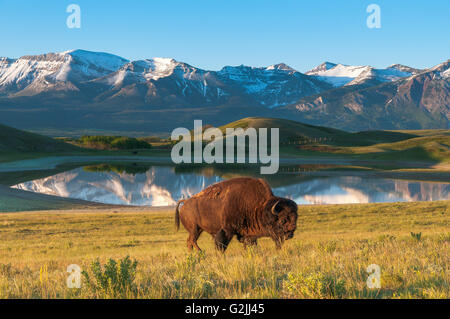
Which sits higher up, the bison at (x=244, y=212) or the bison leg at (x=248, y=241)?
the bison at (x=244, y=212)

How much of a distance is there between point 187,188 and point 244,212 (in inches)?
1840

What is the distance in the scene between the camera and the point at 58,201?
137ft

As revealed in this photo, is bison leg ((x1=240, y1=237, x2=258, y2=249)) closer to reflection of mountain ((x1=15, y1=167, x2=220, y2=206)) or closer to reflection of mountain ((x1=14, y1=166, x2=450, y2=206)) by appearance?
reflection of mountain ((x1=14, y1=166, x2=450, y2=206))

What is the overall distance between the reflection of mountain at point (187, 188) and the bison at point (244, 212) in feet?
112

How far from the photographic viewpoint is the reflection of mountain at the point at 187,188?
47.1m

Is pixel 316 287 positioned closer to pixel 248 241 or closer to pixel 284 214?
pixel 284 214

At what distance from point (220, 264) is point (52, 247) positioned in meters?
11.4

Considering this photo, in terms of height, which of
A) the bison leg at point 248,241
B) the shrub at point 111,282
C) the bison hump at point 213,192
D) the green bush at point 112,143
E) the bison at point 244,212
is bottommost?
the bison leg at point 248,241

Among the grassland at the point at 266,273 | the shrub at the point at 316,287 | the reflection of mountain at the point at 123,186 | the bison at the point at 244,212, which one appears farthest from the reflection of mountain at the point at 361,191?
the shrub at the point at 316,287

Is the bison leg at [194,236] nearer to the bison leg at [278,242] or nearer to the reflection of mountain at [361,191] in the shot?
the bison leg at [278,242]

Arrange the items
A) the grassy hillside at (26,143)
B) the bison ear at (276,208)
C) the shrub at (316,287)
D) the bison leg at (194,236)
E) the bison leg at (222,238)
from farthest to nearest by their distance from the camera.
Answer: the grassy hillside at (26,143) < the bison leg at (194,236) < the bison leg at (222,238) < the bison ear at (276,208) < the shrub at (316,287)

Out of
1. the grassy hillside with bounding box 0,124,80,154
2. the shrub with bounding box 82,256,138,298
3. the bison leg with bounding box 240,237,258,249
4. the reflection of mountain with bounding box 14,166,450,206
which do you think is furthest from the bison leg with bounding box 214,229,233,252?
the grassy hillside with bounding box 0,124,80,154
